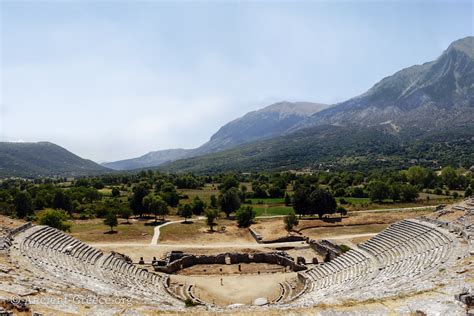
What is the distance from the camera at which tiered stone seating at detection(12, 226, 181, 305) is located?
29.9 m

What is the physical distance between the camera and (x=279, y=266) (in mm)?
48656

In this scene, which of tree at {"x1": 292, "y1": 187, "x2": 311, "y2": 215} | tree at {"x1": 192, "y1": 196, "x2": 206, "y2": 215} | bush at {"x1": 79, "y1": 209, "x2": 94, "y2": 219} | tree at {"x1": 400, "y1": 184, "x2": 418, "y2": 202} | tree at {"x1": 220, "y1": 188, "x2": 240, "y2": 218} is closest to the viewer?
tree at {"x1": 292, "y1": 187, "x2": 311, "y2": 215}

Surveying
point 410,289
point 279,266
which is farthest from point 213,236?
point 410,289

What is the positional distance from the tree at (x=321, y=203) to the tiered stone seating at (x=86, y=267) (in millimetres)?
39930

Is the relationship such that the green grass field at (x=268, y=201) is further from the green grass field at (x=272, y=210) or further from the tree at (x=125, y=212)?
the tree at (x=125, y=212)

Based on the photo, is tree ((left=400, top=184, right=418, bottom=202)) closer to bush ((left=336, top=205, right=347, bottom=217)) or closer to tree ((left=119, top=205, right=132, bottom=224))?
bush ((left=336, top=205, right=347, bottom=217))

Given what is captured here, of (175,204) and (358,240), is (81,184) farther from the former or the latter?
(358,240)

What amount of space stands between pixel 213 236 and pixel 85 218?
35437 millimetres

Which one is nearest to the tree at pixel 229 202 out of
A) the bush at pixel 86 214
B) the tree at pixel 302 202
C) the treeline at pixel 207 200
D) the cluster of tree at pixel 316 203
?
the treeline at pixel 207 200

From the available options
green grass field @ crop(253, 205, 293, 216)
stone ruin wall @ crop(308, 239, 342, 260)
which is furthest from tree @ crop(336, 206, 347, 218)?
stone ruin wall @ crop(308, 239, 342, 260)

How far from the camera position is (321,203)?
7369cm

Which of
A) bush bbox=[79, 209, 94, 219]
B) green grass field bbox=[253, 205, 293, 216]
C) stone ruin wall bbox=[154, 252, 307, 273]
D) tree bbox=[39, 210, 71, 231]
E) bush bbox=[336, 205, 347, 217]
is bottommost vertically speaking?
stone ruin wall bbox=[154, 252, 307, 273]

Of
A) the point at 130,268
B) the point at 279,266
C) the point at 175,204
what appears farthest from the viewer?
the point at 175,204

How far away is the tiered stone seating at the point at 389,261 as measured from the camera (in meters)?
29.7
